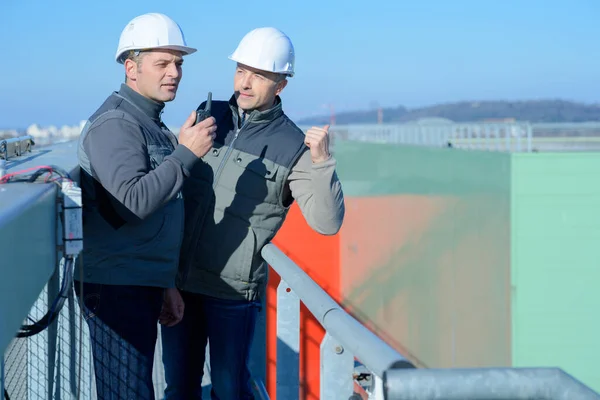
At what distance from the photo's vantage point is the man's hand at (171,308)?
332 centimetres

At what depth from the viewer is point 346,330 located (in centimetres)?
184

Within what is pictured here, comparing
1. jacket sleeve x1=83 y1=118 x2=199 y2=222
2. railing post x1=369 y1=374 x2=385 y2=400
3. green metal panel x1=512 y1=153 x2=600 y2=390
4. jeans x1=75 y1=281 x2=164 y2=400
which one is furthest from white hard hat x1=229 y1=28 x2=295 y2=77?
green metal panel x1=512 y1=153 x2=600 y2=390

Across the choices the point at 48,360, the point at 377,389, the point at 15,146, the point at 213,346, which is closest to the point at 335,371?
the point at 377,389

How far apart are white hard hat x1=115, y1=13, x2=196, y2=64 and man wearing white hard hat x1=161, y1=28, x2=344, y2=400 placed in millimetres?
472

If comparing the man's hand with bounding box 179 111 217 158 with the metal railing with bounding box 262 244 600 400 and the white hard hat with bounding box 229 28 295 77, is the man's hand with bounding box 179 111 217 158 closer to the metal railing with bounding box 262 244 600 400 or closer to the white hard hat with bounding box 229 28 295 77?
the metal railing with bounding box 262 244 600 400

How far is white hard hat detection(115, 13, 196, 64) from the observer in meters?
3.08

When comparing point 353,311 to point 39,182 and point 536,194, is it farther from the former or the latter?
point 39,182

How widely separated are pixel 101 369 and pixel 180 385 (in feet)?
2.33

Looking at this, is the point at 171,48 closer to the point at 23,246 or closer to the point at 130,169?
the point at 130,169

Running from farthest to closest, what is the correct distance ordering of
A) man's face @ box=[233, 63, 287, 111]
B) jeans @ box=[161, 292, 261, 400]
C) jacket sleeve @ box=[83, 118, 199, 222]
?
1. man's face @ box=[233, 63, 287, 111]
2. jeans @ box=[161, 292, 261, 400]
3. jacket sleeve @ box=[83, 118, 199, 222]

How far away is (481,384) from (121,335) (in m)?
1.90

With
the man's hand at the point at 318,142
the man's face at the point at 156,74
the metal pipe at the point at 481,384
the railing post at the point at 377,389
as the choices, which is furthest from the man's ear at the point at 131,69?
the metal pipe at the point at 481,384

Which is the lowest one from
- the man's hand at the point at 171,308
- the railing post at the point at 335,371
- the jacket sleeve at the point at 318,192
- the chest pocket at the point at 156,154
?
the man's hand at the point at 171,308

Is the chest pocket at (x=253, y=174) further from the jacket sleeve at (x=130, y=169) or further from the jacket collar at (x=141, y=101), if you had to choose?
the jacket sleeve at (x=130, y=169)
